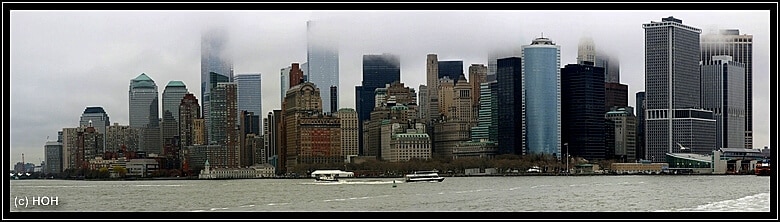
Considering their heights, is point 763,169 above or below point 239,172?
above

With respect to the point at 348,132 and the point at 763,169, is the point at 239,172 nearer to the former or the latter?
the point at 348,132

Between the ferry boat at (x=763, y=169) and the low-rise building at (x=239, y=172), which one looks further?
the low-rise building at (x=239, y=172)

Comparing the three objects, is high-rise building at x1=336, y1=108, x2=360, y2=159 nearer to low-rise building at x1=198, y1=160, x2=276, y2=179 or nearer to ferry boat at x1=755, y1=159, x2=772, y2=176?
low-rise building at x1=198, y1=160, x2=276, y2=179

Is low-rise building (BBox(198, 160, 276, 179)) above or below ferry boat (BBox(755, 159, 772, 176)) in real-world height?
below

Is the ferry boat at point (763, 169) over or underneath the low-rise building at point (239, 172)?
over

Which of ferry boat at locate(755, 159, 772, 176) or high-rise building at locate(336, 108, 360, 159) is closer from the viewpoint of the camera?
ferry boat at locate(755, 159, 772, 176)

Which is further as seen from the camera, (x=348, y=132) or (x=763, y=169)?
(x=348, y=132)

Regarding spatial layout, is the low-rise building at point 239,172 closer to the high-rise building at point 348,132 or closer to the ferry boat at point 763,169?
the high-rise building at point 348,132

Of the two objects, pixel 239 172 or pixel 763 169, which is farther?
pixel 239 172

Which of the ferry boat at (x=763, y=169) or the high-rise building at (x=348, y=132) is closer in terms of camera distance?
the ferry boat at (x=763, y=169)
